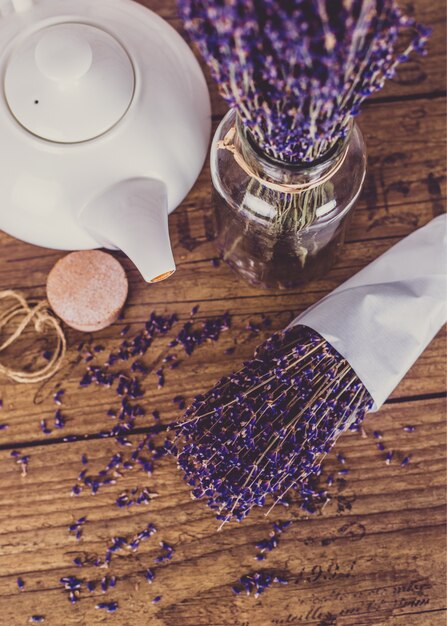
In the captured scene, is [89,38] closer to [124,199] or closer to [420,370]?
[124,199]

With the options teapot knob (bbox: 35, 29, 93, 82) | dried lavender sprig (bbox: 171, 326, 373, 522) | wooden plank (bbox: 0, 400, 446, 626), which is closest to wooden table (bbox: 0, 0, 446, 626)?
wooden plank (bbox: 0, 400, 446, 626)

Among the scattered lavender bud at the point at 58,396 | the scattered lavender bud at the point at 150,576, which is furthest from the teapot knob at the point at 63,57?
the scattered lavender bud at the point at 150,576

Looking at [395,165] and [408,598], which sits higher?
[395,165]

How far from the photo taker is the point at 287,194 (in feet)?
2.49

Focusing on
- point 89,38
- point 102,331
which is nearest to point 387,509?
point 102,331

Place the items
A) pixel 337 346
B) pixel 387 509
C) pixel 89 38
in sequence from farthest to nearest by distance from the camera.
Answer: pixel 387 509 → pixel 337 346 → pixel 89 38

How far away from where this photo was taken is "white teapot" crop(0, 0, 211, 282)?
0.70 meters

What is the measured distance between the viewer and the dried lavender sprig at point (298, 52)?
0.49 meters

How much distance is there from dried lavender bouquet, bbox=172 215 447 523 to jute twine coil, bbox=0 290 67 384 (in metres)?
0.21

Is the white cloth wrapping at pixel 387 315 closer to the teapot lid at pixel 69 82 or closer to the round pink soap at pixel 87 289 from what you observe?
the round pink soap at pixel 87 289

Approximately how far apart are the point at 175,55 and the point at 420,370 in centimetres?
54

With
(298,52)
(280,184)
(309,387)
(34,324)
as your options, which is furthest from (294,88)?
(34,324)

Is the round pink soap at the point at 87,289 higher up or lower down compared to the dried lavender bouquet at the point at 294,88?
lower down

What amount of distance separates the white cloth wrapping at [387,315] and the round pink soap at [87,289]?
249 millimetres
